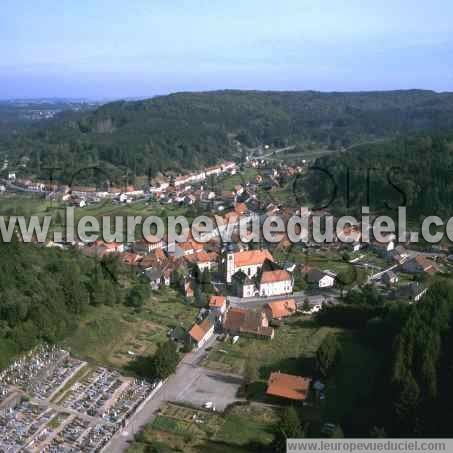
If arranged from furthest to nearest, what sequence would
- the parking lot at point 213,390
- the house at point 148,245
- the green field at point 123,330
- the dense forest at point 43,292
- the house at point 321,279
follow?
the house at point 148,245 < the house at point 321,279 < the green field at point 123,330 < the dense forest at point 43,292 < the parking lot at point 213,390

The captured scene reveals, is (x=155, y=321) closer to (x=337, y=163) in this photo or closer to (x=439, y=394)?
(x=439, y=394)

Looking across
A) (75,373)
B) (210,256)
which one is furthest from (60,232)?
(75,373)

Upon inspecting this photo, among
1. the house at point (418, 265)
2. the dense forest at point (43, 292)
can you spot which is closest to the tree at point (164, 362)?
the dense forest at point (43, 292)

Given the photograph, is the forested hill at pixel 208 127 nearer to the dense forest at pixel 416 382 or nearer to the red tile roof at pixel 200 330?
the red tile roof at pixel 200 330

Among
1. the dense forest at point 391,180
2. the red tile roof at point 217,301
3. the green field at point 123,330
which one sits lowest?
the green field at point 123,330

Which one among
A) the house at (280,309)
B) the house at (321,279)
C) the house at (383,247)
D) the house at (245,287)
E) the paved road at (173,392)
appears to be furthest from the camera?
the house at (383,247)

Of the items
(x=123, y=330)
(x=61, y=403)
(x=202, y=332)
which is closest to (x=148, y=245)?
(x=123, y=330)
